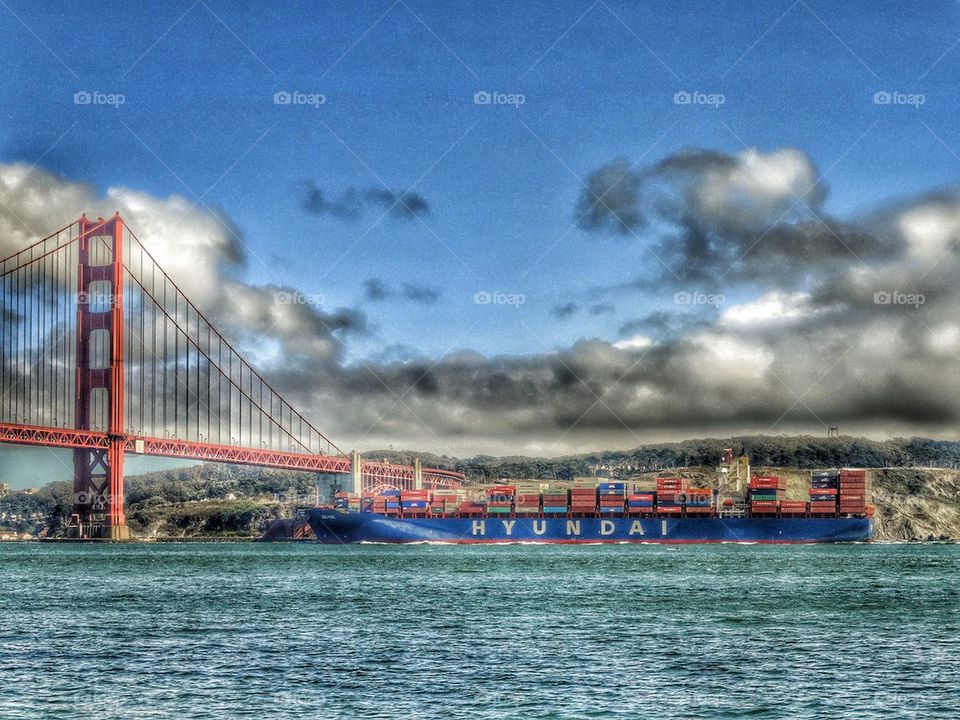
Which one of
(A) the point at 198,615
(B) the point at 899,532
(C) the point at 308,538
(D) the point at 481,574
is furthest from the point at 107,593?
(B) the point at 899,532

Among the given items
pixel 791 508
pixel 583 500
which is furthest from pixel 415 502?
pixel 791 508

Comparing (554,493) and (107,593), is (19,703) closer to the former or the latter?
(107,593)

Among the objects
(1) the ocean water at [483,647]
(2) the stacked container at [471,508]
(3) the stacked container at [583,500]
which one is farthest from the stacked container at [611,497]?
(1) the ocean water at [483,647]

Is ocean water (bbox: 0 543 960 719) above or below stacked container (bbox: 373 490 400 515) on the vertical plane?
above

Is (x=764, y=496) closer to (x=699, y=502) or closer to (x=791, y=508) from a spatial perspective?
(x=791, y=508)

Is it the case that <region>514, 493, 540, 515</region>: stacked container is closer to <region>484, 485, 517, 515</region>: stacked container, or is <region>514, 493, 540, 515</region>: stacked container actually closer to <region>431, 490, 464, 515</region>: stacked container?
<region>484, 485, 517, 515</region>: stacked container

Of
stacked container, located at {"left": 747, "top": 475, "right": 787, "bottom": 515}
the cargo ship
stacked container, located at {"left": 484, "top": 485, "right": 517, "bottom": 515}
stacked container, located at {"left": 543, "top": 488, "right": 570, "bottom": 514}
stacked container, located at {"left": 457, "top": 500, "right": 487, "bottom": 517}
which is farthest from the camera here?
stacked container, located at {"left": 747, "top": 475, "right": 787, "bottom": 515}

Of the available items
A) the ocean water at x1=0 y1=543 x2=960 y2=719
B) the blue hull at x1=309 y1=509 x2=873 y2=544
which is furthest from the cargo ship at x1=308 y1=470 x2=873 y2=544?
the ocean water at x1=0 y1=543 x2=960 y2=719
